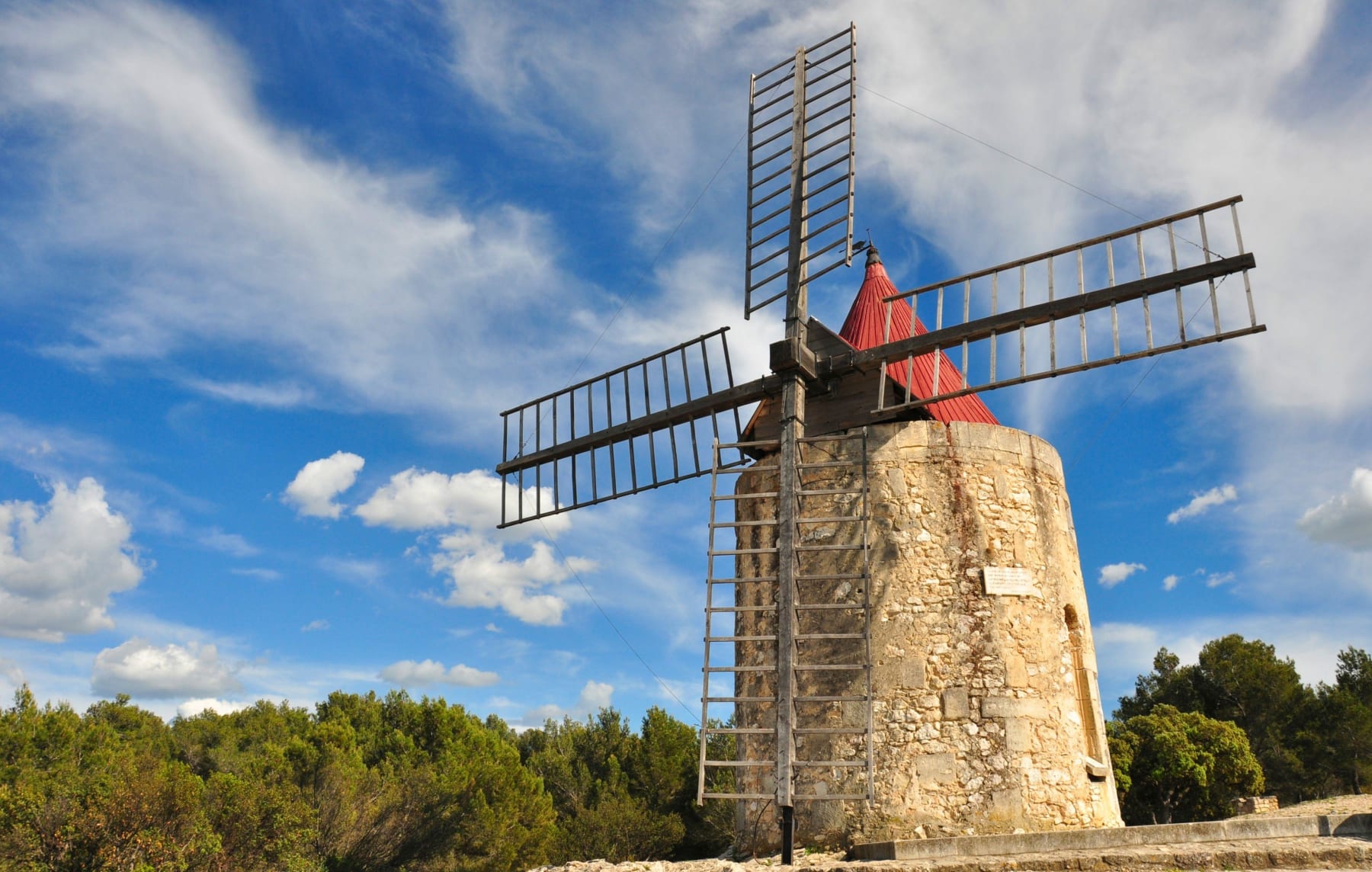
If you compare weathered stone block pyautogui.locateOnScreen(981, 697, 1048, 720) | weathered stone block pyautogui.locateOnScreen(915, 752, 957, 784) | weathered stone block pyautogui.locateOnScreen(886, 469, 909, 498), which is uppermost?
weathered stone block pyautogui.locateOnScreen(886, 469, 909, 498)

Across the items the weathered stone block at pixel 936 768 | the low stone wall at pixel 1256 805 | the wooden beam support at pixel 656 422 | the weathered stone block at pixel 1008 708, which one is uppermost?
the wooden beam support at pixel 656 422

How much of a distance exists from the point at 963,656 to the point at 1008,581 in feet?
2.42

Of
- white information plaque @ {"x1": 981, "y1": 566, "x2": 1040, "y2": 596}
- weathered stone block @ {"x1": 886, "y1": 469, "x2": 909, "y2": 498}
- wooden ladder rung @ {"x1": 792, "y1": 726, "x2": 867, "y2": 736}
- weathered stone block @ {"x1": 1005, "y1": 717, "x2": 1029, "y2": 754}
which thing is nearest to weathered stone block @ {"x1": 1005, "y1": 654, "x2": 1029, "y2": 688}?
weathered stone block @ {"x1": 1005, "y1": 717, "x2": 1029, "y2": 754}

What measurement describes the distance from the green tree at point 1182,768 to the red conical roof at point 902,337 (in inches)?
508

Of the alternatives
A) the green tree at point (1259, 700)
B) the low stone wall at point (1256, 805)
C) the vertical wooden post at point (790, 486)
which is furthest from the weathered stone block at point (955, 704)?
the green tree at point (1259, 700)

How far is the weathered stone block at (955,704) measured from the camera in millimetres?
7449

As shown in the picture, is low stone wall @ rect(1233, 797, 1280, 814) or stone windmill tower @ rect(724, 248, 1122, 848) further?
low stone wall @ rect(1233, 797, 1280, 814)

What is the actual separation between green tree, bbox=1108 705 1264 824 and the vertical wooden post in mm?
14116

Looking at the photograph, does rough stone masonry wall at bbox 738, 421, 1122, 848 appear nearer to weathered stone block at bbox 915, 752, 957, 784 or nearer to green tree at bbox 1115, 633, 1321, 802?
weathered stone block at bbox 915, 752, 957, 784

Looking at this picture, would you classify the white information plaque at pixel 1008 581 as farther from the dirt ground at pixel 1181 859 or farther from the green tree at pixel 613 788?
the green tree at pixel 613 788

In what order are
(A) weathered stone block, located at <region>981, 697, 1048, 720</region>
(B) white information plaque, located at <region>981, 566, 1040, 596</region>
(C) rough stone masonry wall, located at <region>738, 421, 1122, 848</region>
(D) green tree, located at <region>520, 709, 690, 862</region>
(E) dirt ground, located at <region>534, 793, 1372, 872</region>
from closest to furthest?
(E) dirt ground, located at <region>534, 793, 1372, 872</region> < (C) rough stone masonry wall, located at <region>738, 421, 1122, 848</region> < (A) weathered stone block, located at <region>981, 697, 1048, 720</region> < (B) white information plaque, located at <region>981, 566, 1040, 596</region> < (D) green tree, located at <region>520, 709, 690, 862</region>

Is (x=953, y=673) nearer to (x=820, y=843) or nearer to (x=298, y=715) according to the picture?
(x=820, y=843)

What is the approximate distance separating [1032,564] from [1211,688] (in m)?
20.9

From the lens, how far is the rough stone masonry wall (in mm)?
7270
